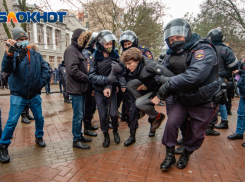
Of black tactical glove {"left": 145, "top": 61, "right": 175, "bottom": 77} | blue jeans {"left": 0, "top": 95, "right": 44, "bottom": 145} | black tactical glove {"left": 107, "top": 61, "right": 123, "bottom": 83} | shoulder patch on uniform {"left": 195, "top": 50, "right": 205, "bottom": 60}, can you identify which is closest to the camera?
shoulder patch on uniform {"left": 195, "top": 50, "right": 205, "bottom": 60}

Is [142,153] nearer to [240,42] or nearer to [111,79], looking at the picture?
[111,79]

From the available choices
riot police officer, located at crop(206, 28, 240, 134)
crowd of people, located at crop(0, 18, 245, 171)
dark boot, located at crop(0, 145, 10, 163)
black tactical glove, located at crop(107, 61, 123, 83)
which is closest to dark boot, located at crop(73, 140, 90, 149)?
crowd of people, located at crop(0, 18, 245, 171)

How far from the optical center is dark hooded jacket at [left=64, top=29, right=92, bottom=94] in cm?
304

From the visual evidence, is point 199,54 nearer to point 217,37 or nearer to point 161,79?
point 161,79

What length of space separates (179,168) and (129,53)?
195 cm

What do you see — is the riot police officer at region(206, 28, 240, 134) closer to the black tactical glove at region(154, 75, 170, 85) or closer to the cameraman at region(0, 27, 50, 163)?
the black tactical glove at region(154, 75, 170, 85)

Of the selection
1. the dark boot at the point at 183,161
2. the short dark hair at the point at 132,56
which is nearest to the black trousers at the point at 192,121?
the dark boot at the point at 183,161

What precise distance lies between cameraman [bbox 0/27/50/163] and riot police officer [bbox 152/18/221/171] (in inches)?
86.3

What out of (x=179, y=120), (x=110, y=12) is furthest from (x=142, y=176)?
(x=110, y=12)

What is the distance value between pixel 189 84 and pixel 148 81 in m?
0.80

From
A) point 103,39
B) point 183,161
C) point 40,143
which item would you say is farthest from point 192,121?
point 40,143

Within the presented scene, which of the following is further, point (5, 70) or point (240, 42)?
point (240, 42)

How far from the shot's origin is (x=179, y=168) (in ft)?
8.50

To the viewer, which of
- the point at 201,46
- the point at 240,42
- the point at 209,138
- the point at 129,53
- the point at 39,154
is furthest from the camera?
the point at 240,42
